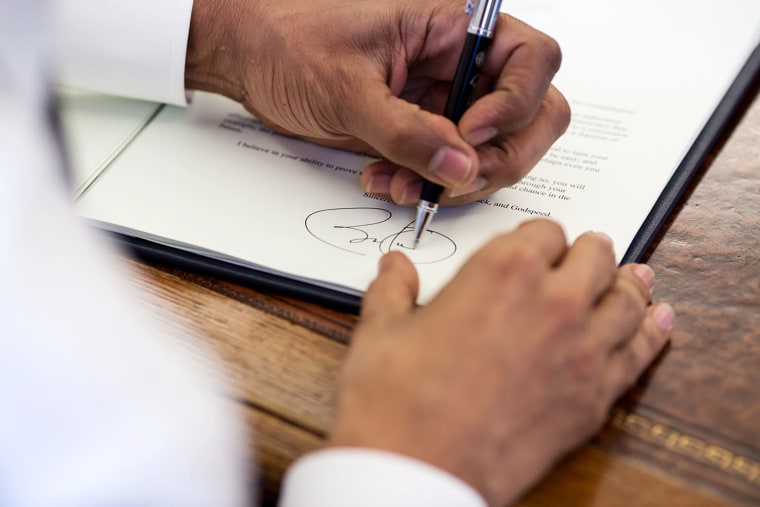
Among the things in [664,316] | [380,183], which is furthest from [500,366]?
[380,183]

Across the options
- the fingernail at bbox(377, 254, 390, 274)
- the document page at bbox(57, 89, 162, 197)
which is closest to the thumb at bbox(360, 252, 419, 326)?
the fingernail at bbox(377, 254, 390, 274)

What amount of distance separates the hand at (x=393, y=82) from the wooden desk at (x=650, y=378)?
0.51 feet

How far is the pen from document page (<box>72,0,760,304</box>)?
0.8 inches

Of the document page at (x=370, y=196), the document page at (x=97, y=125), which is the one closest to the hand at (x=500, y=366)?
the document page at (x=370, y=196)

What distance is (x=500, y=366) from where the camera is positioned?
41cm

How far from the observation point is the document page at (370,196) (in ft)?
1.95

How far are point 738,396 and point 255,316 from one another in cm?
35

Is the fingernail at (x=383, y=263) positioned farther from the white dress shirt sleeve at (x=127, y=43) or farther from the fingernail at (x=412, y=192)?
the white dress shirt sleeve at (x=127, y=43)

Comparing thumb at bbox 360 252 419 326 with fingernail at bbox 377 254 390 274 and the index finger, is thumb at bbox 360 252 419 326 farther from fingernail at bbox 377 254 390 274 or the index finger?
the index finger

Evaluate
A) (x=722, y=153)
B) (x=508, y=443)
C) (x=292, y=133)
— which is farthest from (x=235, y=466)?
(x=722, y=153)

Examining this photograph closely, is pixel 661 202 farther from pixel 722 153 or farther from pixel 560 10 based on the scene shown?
pixel 560 10

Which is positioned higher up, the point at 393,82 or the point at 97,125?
the point at 393,82
